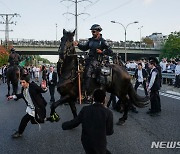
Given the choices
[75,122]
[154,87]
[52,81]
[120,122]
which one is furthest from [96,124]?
[52,81]

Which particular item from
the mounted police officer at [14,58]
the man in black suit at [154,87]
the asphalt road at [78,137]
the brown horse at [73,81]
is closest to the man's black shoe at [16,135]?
the asphalt road at [78,137]

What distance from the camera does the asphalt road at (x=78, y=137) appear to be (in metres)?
7.33

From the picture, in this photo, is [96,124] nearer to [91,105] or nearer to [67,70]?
[91,105]

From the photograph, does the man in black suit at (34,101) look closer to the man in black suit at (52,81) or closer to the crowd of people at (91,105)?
the crowd of people at (91,105)

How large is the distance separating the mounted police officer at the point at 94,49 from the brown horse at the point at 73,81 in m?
0.26

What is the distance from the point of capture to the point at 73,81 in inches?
388

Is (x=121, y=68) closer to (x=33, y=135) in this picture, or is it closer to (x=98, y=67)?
(x=98, y=67)

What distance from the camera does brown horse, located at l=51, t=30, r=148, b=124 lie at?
31.8ft

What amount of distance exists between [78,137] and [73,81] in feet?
6.29

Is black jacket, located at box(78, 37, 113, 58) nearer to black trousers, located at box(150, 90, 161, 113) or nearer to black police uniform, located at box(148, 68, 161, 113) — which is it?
black police uniform, located at box(148, 68, 161, 113)

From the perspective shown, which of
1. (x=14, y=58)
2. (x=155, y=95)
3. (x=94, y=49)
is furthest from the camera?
(x=14, y=58)

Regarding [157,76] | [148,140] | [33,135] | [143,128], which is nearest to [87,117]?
[148,140]

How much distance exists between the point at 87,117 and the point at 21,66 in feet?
44.8

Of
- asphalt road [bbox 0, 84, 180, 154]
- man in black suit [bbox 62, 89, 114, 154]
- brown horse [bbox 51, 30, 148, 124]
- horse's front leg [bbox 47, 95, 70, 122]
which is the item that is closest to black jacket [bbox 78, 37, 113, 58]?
brown horse [bbox 51, 30, 148, 124]
